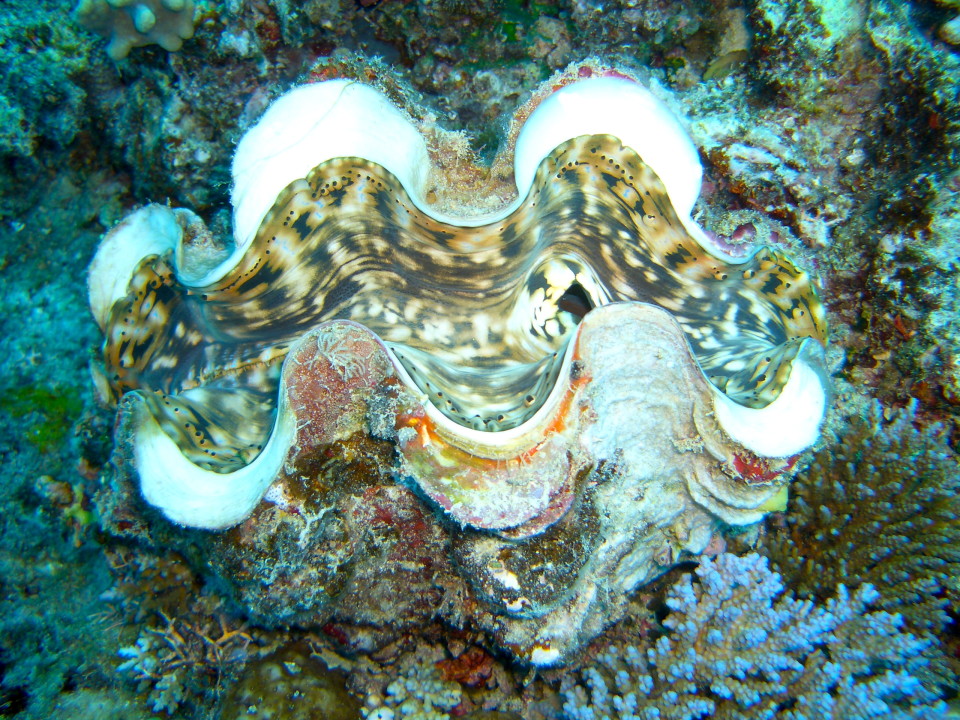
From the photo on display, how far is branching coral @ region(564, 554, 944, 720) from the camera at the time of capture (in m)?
2.01

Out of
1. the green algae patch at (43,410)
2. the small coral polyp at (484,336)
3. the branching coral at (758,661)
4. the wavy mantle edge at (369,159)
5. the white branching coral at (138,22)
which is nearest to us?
the small coral polyp at (484,336)

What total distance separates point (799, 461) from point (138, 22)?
3.86m

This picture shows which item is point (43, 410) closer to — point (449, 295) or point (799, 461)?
point (449, 295)

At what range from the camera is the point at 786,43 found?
234 cm

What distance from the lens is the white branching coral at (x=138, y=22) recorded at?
9.13 ft

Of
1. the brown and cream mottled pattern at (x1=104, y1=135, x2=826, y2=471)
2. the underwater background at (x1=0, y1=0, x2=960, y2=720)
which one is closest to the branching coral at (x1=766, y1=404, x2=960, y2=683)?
the underwater background at (x1=0, y1=0, x2=960, y2=720)

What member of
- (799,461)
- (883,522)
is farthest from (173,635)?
(883,522)

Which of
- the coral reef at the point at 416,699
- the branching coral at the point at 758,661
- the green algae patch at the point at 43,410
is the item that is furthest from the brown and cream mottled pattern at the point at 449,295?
the green algae patch at the point at 43,410

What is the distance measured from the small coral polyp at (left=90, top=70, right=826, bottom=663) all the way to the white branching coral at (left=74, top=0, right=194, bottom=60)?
111cm

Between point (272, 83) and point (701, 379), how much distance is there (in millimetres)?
2814

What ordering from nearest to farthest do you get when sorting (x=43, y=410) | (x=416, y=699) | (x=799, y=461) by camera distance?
1. (x=799, y=461)
2. (x=416, y=699)
3. (x=43, y=410)

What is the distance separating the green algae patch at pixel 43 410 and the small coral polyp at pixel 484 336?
5.54 feet

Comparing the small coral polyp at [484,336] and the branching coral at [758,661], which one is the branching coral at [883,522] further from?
the small coral polyp at [484,336]

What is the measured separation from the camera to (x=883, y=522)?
2309 millimetres
